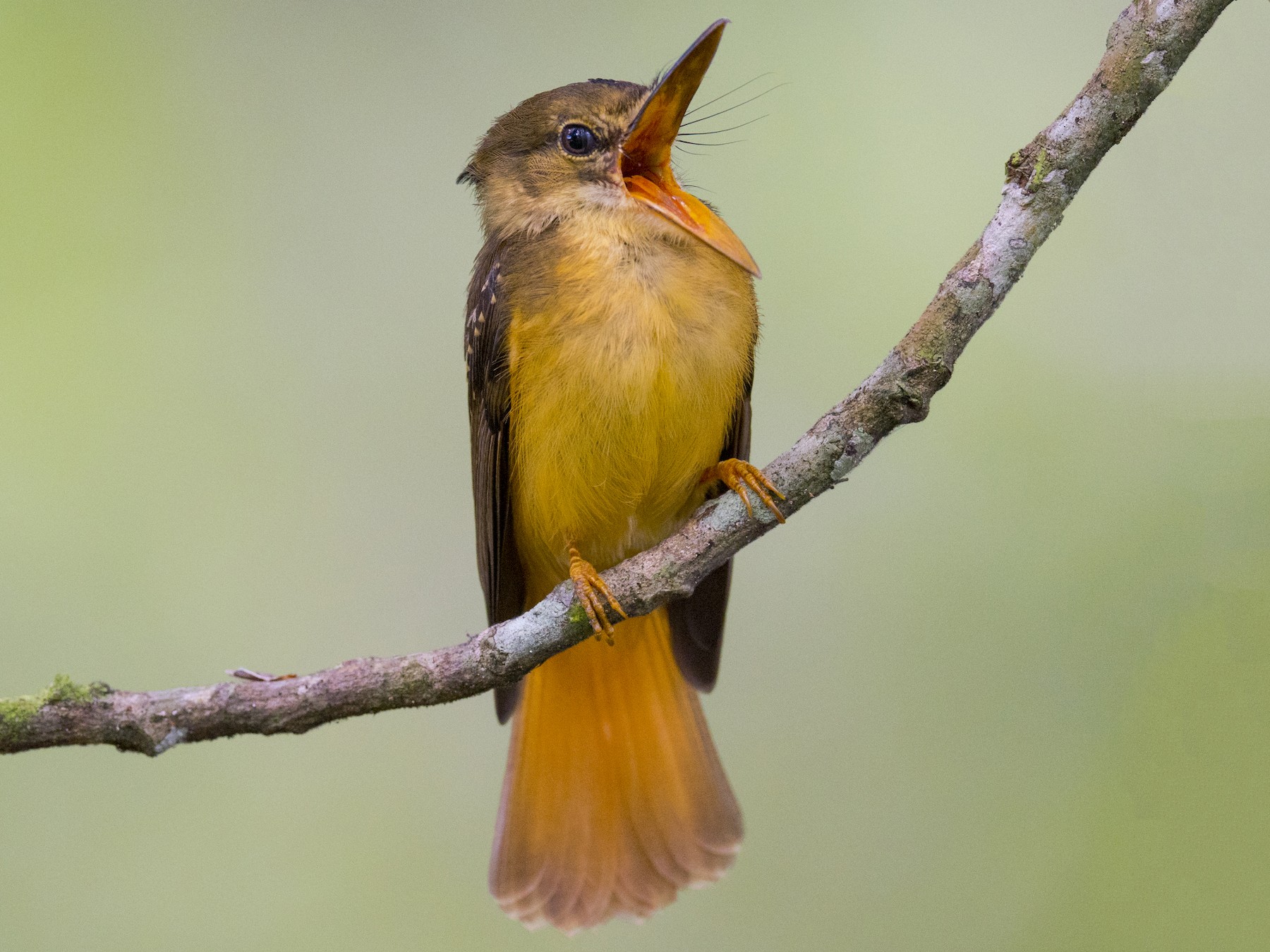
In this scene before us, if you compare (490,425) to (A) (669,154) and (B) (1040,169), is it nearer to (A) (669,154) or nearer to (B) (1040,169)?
(A) (669,154)

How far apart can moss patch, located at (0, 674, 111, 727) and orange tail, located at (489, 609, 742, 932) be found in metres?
1.56

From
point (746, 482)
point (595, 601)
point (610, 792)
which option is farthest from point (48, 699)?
point (610, 792)

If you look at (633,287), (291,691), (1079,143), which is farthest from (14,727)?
(1079,143)

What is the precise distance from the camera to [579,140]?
321 cm

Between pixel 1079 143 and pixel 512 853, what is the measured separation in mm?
2625

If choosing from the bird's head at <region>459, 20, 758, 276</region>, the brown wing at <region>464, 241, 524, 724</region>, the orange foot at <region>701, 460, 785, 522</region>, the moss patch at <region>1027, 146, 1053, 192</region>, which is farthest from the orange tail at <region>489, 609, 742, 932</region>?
the moss patch at <region>1027, 146, 1053, 192</region>

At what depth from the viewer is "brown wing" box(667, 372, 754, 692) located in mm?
3334

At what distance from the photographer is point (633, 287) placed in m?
2.86

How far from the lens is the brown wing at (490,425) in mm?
3127

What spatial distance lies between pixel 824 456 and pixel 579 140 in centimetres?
128

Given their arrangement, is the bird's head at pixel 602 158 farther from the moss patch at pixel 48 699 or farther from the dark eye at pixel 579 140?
the moss patch at pixel 48 699

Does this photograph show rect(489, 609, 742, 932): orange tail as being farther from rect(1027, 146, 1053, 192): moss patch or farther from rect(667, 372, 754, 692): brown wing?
rect(1027, 146, 1053, 192): moss patch

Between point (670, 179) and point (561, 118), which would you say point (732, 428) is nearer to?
point (670, 179)

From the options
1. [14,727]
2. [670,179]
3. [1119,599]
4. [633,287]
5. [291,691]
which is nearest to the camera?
[14,727]
